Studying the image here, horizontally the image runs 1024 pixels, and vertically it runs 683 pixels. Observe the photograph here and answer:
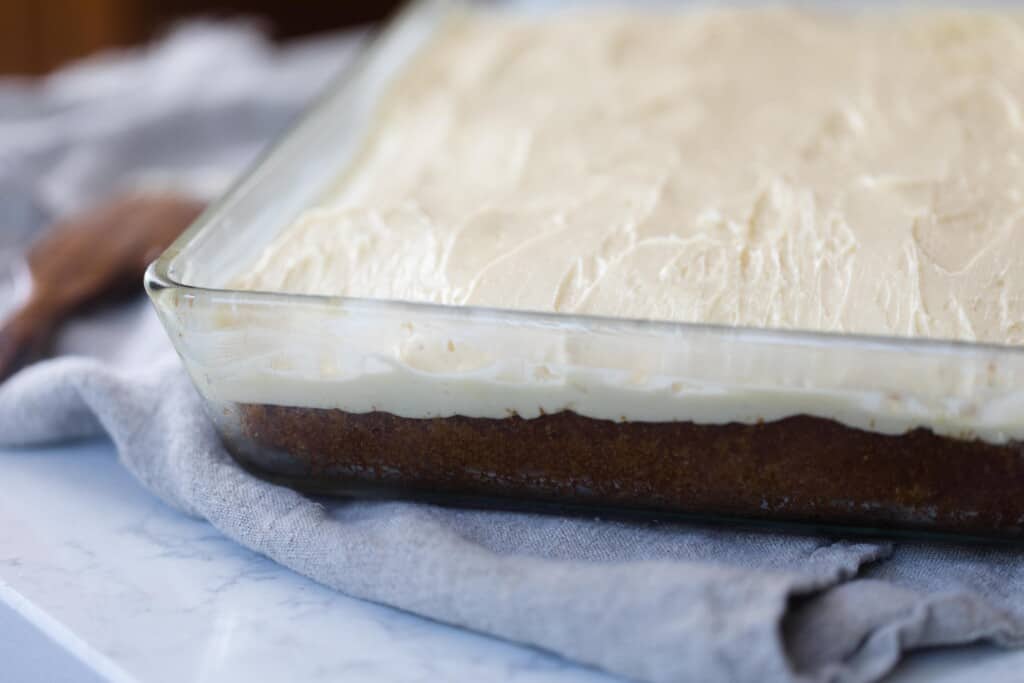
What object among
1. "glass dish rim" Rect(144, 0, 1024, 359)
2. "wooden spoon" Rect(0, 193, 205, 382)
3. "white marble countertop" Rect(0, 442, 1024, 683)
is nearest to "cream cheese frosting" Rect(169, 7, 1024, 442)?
"glass dish rim" Rect(144, 0, 1024, 359)

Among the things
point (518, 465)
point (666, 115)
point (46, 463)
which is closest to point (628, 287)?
point (518, 465)

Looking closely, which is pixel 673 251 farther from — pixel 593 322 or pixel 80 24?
pixel 80 24

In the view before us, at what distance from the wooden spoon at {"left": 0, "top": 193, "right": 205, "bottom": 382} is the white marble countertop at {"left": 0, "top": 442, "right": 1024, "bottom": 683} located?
0.24 m

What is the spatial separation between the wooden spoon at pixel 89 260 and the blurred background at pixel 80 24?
1.91 metres

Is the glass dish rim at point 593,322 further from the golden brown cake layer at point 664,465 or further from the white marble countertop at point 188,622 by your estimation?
the white marble countertop at point 188,622

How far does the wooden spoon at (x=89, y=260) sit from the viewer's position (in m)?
1.08

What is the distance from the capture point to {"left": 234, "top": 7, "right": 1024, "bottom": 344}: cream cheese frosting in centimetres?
82

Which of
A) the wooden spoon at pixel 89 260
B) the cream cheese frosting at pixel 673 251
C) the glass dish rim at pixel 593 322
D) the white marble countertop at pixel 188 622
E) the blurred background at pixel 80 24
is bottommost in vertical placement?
the blurred background at pixel 80 24

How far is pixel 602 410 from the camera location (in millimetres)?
762

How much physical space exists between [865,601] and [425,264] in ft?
1.33

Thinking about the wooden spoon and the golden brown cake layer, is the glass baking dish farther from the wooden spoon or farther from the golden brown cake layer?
the wooden spoon

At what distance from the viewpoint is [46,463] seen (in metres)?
0.94

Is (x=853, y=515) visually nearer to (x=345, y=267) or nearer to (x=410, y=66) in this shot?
(x=345, y=267)

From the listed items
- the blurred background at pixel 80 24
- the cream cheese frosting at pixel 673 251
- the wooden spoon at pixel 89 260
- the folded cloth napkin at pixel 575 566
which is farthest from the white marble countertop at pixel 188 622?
the blurred background at pixel 80 24
